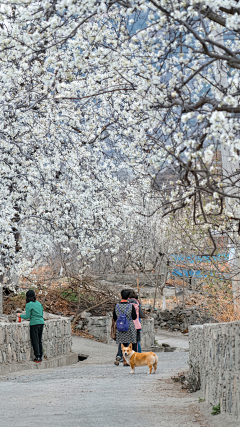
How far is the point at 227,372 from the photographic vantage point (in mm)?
5230

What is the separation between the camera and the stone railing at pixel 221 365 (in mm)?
4949

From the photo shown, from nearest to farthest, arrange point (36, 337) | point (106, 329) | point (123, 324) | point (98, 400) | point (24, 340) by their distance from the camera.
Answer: point (98, 400) < point (123, 324) < point (24, 340) < point (36, 337) < point (106, 329)

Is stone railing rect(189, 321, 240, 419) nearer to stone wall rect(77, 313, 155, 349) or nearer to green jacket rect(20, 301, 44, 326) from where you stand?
green jacket rect(20, 301, 44, 326)

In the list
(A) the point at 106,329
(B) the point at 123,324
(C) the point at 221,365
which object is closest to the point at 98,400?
(C) the point at 221,365

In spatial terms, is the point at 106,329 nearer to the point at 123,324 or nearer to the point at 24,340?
the point at 24,340

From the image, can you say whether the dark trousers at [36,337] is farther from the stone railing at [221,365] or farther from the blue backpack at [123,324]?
the stone railing at [221,365]

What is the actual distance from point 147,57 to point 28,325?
6806 millimetres

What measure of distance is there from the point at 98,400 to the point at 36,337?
13.0 ft

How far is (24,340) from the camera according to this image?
33.2ft

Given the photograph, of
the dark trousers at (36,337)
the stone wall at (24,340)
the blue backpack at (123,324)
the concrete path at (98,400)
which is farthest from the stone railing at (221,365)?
the dark trousers at (36,337)

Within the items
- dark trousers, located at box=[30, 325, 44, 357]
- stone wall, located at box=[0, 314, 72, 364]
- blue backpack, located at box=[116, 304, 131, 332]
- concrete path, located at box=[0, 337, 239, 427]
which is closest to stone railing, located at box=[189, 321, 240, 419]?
concrete path, located at box=[0, 337, 239, 427]

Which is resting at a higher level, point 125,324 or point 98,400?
point 125,324

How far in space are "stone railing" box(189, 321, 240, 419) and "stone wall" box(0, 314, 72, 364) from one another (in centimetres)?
408

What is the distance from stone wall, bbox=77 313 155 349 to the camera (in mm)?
16188
